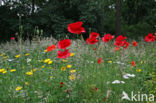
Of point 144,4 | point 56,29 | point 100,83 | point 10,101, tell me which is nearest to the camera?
point 10,101

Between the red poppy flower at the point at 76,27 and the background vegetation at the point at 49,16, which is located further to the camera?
the background vegetation at the point at 49,16

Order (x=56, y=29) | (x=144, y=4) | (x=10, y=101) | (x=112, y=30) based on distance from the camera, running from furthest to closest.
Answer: (x=144, y=4), (x=112, y=30), (x=56, y=29), (x=10, y=101)

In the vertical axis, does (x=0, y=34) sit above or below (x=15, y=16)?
below

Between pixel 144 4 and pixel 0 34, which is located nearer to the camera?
pixel 0 34

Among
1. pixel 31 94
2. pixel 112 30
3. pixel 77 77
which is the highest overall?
pixel 77 77

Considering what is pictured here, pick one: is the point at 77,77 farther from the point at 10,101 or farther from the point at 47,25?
the point at 47,25

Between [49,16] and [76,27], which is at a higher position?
[76,27]

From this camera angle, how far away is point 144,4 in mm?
19594

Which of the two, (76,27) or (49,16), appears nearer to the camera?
(76,27)

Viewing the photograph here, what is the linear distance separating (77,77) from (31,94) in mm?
686

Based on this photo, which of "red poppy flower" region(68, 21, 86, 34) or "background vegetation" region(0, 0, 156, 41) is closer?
"red poppy flower" region(68, 21, 86, 34)

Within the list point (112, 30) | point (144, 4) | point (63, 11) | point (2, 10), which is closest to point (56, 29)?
point (63, 11)

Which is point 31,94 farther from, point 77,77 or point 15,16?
point 15,16

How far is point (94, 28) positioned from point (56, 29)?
9.16ft
